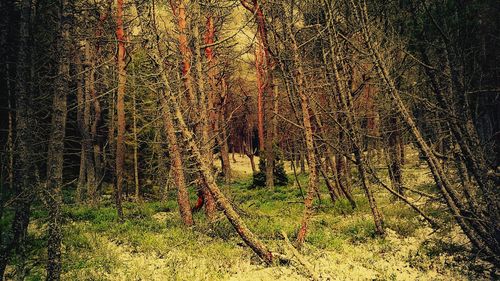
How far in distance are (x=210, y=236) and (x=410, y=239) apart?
526 centimetres

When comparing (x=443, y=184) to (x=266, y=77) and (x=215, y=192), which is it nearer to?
(x=215, y=192)

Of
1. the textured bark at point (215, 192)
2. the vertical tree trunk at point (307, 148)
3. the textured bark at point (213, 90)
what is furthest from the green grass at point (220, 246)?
the textured bark at point (213, 90)

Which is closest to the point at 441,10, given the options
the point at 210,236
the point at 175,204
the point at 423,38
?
the point at 423,38

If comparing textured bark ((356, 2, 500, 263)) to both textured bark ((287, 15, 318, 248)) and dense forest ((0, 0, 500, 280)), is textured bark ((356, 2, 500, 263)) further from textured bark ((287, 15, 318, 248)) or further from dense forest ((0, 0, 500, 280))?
textured bark ((287, 15, 318, 248))

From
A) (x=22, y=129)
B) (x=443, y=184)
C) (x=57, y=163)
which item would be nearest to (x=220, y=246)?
(x=57, y=163)

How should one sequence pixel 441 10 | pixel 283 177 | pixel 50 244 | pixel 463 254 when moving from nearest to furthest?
pixel 50 244 → pixel 441 10 → pixel 463 254 → pixel 283 177

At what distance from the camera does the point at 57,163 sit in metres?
5.61

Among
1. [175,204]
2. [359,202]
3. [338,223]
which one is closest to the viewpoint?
[338,223]

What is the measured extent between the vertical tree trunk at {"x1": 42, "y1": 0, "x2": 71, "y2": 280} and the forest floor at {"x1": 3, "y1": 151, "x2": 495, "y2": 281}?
338mm

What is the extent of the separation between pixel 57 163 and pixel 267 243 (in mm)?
5035

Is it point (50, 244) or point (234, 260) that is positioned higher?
point (50, 244)

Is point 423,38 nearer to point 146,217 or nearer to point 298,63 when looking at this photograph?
point 298,63

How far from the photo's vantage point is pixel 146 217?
12344mm

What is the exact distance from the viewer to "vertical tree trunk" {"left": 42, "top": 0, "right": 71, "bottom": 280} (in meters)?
5.29
